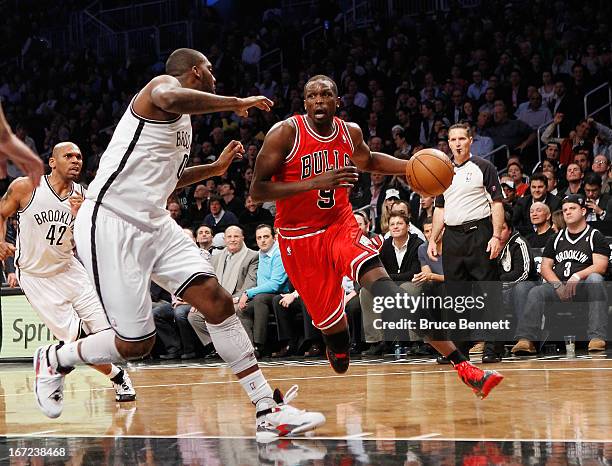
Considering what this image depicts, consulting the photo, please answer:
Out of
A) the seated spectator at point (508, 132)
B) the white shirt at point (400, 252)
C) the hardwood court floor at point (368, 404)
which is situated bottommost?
the hardwood court floor at point (368, 404)

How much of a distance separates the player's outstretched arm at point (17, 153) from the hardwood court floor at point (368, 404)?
2.11 m

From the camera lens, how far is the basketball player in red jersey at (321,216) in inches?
232

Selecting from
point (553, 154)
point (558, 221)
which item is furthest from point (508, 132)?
point (558, 221)

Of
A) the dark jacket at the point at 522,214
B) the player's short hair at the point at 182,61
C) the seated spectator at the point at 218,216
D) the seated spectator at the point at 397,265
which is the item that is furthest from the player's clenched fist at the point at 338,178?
the seated spectator at the point at 218,216

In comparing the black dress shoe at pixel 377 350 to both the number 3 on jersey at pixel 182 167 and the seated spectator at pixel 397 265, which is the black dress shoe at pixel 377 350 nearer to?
the seated spectator at pixel 397 265

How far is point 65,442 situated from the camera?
5.10 meters

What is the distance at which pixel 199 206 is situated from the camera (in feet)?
44.2

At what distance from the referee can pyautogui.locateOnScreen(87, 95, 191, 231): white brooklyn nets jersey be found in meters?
4.06

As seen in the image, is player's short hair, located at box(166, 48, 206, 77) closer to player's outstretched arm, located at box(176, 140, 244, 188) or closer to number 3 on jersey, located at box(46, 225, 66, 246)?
player's outstretched arm, located at box(176, 140, 244, 188)

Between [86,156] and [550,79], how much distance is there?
9.10 m

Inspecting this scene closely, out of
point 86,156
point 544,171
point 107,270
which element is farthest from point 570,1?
point 107,270

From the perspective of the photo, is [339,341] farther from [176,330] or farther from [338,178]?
[176,330]

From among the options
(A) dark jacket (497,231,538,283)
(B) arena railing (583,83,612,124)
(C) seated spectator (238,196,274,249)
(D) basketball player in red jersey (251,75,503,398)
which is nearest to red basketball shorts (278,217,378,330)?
(D) basketball player in red jersey (251,75,503,398)

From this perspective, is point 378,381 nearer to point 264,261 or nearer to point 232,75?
point 264,261
